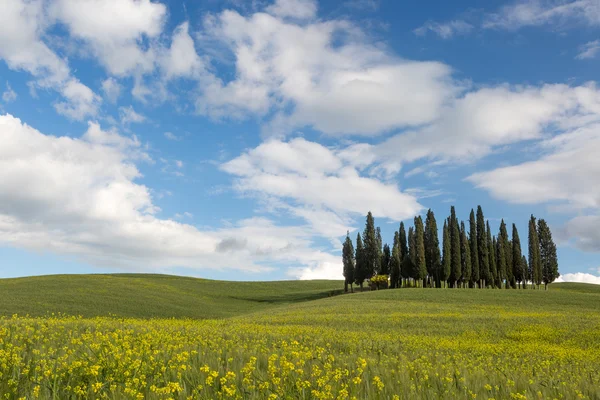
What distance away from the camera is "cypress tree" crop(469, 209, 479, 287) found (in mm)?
92125

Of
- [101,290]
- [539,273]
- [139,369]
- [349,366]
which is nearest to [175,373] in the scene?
[139,369]

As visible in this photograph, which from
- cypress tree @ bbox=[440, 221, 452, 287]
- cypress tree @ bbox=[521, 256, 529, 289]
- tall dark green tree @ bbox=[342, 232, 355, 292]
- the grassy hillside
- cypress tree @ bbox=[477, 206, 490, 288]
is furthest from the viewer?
cypress tree @ bbox=[521, 256, 529, 289]

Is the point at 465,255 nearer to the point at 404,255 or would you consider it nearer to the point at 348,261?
the point at 404,255

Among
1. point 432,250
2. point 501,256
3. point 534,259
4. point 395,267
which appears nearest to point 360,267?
point 395,267

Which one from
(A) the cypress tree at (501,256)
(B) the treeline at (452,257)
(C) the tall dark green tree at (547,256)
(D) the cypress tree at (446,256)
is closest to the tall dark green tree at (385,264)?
(B) the treeline at (452,257)

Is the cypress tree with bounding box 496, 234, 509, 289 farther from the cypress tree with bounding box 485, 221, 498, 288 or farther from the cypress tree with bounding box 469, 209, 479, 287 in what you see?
the cypress tree with bounding box 469, 209, 479, 287

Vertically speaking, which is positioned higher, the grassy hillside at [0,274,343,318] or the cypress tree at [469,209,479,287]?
the cypress tree at [469,209,479,287]

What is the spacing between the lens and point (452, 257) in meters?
91.1

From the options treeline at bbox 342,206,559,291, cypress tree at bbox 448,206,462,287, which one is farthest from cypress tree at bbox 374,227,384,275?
cypress tree at bbox 448,206,462,287

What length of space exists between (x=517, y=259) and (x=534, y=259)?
12.3 feet

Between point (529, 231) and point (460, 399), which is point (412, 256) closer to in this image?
point (529, 231)

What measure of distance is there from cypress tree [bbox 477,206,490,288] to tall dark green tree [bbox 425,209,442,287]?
9718 millimetres

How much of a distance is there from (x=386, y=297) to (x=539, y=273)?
182 ft

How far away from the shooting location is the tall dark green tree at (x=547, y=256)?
Result: 10062 centimetres
